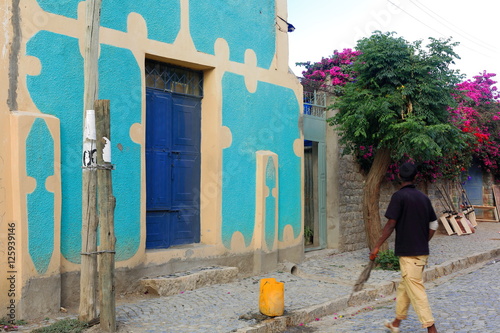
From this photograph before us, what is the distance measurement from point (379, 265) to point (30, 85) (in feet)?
21.0

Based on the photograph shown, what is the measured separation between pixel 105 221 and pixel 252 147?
3.92 m

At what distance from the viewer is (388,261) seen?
8922 millimetres

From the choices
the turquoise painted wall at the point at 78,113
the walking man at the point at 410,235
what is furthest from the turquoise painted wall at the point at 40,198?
the walking man at the point at 410,235

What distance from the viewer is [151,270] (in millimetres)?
6891

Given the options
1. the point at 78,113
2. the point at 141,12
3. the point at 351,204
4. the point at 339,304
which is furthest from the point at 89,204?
the point at 351,204

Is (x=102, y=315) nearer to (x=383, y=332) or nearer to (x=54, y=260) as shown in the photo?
(x=54, y=260)

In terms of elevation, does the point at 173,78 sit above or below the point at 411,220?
above

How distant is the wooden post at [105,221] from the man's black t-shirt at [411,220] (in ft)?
9.05

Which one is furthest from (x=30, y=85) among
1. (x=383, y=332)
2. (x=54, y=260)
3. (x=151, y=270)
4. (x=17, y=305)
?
(x=383, y=332)

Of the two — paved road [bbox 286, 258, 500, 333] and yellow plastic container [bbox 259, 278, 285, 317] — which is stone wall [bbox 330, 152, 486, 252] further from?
yellow plastic container [bbox 259, 278, 285, 317]

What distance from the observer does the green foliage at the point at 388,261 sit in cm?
888

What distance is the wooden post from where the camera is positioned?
489 cm

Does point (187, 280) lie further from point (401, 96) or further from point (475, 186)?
point (475, 186)

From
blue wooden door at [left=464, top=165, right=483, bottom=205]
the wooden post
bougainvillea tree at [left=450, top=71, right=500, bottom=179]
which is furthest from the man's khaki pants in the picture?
blue wooden door at [left=464, top=165, right=483, bottom=205]
